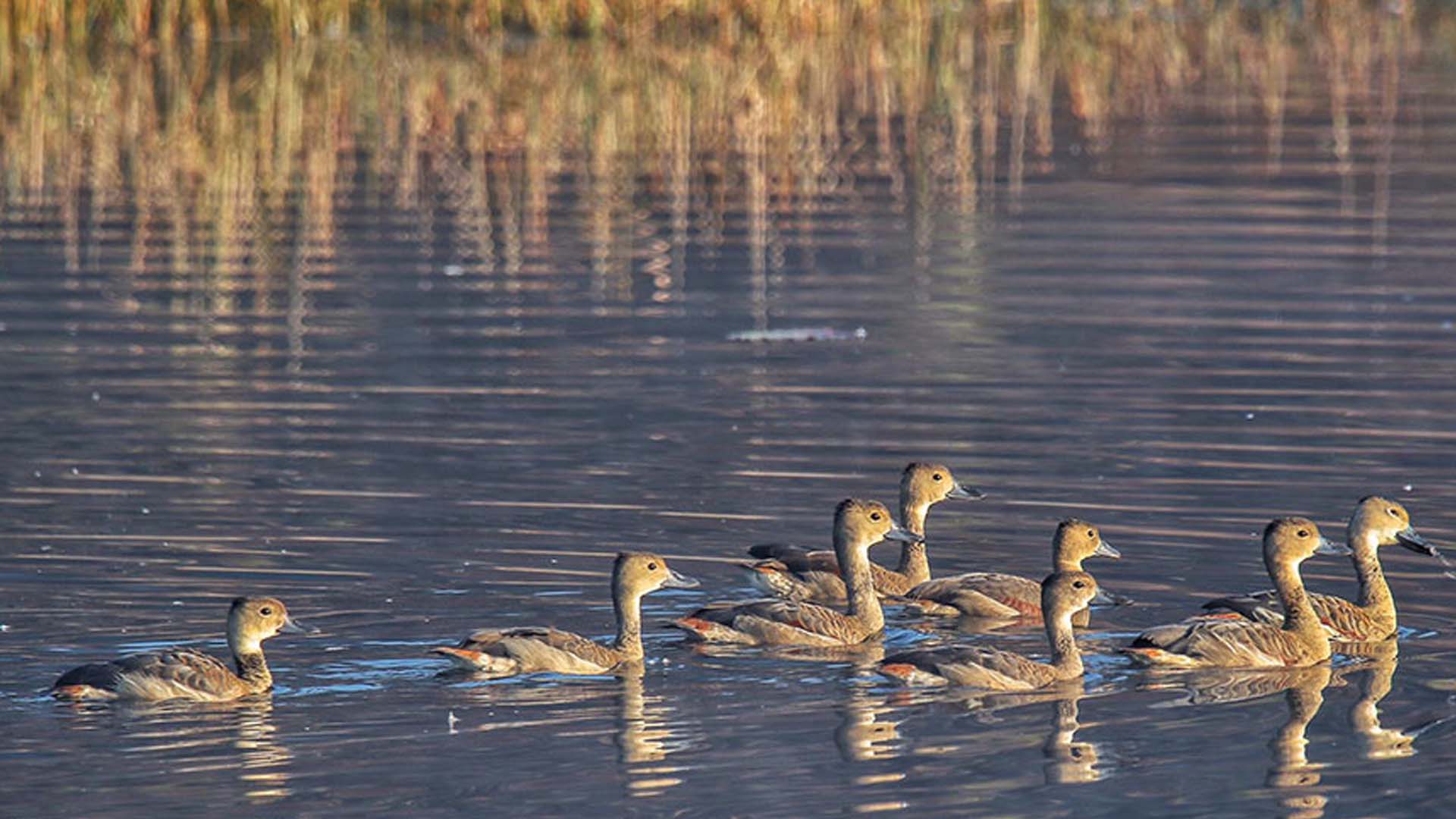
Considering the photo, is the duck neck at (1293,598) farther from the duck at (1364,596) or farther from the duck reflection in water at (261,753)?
the duck reflection in water at (261,753)

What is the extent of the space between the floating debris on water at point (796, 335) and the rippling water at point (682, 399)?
64 millimetres

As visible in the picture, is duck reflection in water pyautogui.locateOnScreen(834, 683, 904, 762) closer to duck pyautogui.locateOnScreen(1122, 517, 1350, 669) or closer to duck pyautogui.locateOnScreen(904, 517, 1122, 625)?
duck pyautogui.locateOnScreen(1122, 517, 1350, 669)

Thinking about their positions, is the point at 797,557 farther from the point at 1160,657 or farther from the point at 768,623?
the point at 1160,657

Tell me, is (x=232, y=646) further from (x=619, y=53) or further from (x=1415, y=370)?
(x=619, y=53)

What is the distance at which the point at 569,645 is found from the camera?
977cm

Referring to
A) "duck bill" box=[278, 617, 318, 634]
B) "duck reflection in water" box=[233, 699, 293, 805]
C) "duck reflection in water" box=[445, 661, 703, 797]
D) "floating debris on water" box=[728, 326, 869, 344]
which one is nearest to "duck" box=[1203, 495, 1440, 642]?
"duck reflection in water" box=[445, 661, 703, 797]

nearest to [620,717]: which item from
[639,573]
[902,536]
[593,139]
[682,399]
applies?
[639,573]

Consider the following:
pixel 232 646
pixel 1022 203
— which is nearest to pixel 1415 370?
pixel 1022 203

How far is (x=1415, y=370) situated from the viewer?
602 inches

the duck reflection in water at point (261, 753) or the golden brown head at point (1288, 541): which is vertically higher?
the golden brown head at point (1288, 541)

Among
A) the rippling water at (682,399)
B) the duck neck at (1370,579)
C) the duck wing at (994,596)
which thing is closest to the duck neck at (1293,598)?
the duck neck at (1370,579)

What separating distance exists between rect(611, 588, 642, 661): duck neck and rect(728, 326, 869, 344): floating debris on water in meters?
6.39

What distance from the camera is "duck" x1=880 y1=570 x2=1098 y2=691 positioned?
9625 millimetres

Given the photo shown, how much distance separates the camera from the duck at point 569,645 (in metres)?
9.65
